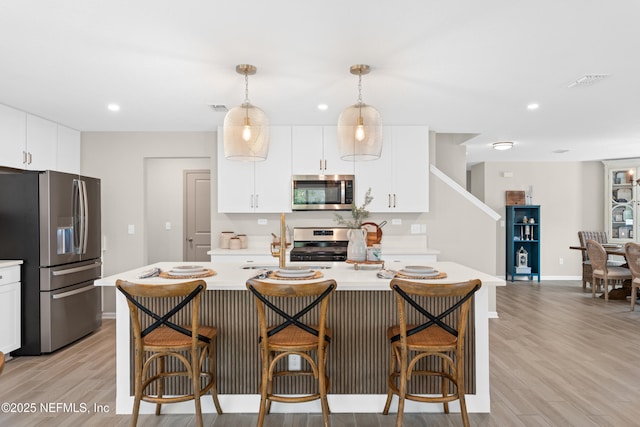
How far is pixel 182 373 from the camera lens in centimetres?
243

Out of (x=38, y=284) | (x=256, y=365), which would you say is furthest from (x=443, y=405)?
(x=38, y=284)

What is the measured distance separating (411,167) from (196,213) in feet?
11.6

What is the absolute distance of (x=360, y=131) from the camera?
2.77m

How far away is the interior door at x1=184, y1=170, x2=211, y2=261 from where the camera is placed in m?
6.58

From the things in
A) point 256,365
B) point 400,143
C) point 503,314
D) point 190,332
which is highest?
point 400,143

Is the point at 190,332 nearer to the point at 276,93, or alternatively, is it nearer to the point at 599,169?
the point at 276,93

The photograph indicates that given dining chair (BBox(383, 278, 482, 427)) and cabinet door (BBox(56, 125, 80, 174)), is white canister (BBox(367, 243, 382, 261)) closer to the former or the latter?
dining chair (BBox(383, 278, 482, 427))

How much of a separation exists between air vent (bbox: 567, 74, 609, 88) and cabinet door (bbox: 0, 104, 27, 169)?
505 centimetres

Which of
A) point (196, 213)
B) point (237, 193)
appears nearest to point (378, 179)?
point (237, 193)

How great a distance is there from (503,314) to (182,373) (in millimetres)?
4248

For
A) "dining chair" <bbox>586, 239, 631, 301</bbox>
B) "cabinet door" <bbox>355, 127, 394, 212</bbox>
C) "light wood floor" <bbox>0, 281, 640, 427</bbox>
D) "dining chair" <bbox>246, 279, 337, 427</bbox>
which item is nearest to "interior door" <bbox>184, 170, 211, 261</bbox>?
"light wood floor" <bbox>0, 281, 640, 427</bbox>

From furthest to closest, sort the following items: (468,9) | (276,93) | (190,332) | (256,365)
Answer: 1. (276,93)
2. (256,365)
3. (190,332)
4. (468,9)

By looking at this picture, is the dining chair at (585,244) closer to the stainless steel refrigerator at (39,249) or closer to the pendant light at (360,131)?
the pendant light at (360,131)

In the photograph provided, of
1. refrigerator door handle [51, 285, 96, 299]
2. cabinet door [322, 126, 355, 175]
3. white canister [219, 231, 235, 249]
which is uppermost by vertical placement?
cabinet door [322, 126, 355, 175]
